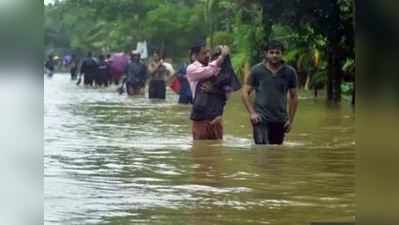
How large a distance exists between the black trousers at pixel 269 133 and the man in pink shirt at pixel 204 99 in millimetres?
535

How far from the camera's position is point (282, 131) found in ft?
39.8

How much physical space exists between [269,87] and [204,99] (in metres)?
0.92

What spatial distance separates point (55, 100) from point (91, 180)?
10.6m

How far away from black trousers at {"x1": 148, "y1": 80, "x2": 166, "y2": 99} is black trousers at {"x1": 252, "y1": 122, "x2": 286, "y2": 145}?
6899 millimetres

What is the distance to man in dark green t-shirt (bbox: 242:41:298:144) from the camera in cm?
1166

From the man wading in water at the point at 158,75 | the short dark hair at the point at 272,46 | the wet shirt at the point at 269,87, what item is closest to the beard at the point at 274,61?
the wet shirt at the point at 269,87

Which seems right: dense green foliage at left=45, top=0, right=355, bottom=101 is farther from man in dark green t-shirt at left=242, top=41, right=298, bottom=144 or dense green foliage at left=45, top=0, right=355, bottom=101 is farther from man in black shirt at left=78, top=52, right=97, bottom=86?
man in black shirt at left=78, top=52, right=97, bottom=86

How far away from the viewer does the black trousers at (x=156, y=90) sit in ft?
62.2

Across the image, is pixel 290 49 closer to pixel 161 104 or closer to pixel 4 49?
pixel 161 104

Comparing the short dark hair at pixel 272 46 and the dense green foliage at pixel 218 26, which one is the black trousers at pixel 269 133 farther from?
the short dark hair at pixel 272 46

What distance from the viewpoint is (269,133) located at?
1216 cm

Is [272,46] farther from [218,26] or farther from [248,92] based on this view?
[248,92]

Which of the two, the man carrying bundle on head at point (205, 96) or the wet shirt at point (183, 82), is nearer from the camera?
the man carrying bundle on head at point (205, 96)

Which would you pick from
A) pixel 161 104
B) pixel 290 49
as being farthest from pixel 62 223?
pixel 161 104
